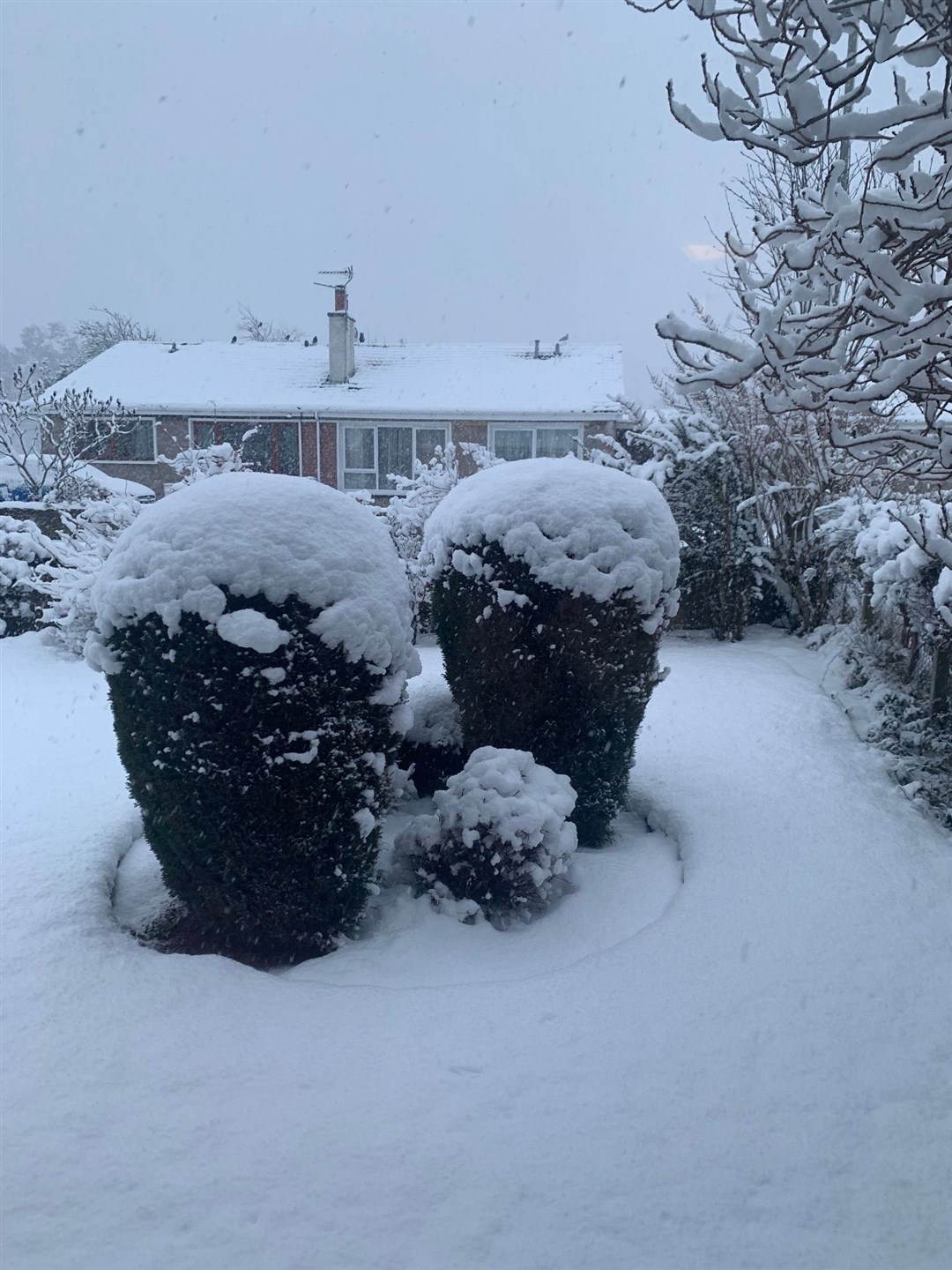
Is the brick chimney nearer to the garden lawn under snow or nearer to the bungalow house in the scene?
the bungalow house

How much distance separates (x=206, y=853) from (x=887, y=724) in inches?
171

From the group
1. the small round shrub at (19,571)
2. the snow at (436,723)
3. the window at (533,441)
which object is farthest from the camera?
the window at (533,441)

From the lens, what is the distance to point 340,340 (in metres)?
22.1

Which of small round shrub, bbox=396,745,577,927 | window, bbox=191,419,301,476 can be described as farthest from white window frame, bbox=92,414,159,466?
small round shrub, bbox=396,745,577,927

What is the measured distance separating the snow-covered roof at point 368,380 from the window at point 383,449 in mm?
601

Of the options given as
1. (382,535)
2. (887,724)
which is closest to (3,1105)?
(382,535)

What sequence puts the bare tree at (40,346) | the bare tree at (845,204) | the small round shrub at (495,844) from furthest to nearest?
the bare tree at (40,346), the small round shrub at (495,844), the bare tree at (845,204)

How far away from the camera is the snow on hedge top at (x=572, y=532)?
391 centimetres

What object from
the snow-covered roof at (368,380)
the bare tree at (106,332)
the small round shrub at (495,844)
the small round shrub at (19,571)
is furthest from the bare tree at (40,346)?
the small round shrub at (495,844)

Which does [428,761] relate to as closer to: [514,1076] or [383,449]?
[514,1076]

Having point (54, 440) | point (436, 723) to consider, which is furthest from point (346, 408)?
point (436, 723)

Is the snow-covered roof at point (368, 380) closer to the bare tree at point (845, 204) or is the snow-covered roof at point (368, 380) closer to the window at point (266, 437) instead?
the window at point (266, 437)

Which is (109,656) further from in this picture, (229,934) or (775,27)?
(775,27)

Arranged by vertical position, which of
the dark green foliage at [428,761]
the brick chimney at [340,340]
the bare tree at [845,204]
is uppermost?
the brick chimney at [340,340]
